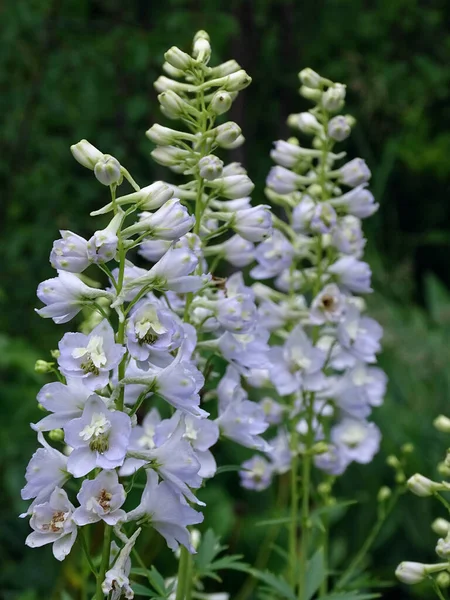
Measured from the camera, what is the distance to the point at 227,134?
1934 millimetres

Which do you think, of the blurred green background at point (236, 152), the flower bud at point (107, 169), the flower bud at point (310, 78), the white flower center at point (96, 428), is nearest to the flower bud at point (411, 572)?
the white flower center at point (96, 428)

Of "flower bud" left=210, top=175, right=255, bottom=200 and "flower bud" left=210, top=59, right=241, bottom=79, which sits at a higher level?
"flower bud" left=210, top=59, right=241, bottom=79

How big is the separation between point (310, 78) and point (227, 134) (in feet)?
2.15

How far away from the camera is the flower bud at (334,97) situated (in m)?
2.45

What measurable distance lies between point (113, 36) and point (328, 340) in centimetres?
297

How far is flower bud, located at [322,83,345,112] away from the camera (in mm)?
2447

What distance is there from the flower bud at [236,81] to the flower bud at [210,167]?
0.57 ft

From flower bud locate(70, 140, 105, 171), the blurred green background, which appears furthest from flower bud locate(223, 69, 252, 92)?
the blurred green background

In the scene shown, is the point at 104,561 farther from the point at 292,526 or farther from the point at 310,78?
the point at 310,78

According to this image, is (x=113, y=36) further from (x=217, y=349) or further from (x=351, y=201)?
(x=217, y=349)

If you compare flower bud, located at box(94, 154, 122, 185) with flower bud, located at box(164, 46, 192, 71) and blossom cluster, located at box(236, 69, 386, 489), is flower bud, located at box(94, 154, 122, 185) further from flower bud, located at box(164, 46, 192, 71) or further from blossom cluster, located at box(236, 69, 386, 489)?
blossom cluster, located at box(236, 69, 386, 489)

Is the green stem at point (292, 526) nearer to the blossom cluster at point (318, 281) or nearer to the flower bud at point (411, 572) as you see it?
the blossom cluster at point (318, 281)

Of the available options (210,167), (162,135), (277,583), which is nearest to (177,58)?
(162,135)

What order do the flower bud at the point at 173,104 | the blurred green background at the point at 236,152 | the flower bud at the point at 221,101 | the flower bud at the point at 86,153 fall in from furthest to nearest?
1. the blurred green background at the point at 236,152
2. the flower bud at the point at 173,104
3. the flower bud at the point at 221,101
4. the flower bud at the point at 86,153
